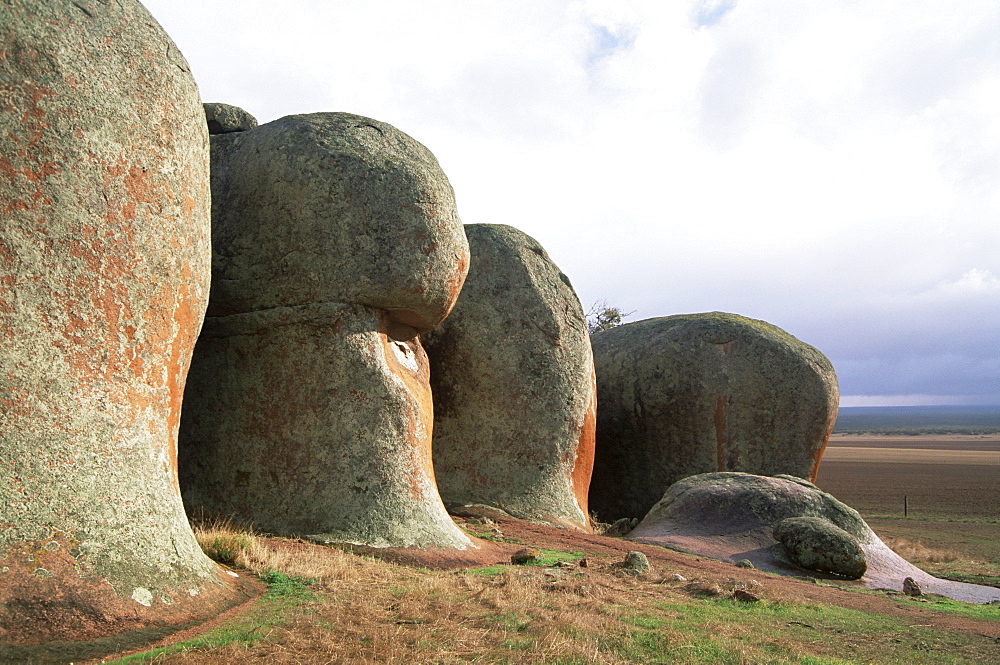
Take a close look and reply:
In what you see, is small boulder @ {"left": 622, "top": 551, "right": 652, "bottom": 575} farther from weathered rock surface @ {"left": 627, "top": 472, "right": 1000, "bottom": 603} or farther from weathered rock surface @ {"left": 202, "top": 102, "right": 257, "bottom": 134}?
weathered rock surface @ {"left": 202, "top": 102, "right": 257, "bottom": 134}

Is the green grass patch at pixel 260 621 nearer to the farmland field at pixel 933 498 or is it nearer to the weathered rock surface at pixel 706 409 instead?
the weathered rock surface at pixel 706 409

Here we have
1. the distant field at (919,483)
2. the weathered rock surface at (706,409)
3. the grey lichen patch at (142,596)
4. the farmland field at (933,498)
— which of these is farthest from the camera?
the distant field at (919,483)

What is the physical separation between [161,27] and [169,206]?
1.55m

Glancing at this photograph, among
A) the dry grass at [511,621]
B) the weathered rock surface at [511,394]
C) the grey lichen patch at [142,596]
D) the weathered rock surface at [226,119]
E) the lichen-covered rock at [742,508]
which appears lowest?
the dry grass at [511,621]

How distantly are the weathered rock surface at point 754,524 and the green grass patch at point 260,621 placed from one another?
663cm

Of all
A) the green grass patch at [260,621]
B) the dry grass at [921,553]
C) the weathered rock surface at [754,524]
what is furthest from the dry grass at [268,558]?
the dry grass at [921,553]

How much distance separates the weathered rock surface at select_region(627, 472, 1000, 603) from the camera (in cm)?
1183

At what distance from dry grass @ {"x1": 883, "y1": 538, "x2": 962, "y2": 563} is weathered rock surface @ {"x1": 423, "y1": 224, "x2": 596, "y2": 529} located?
243 inches

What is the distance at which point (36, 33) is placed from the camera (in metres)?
5.96

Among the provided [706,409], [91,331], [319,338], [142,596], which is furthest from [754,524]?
[91,331]

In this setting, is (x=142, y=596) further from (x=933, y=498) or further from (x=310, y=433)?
(x=933, y=498)

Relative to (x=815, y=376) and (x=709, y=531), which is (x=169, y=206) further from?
(x=815, y=376)

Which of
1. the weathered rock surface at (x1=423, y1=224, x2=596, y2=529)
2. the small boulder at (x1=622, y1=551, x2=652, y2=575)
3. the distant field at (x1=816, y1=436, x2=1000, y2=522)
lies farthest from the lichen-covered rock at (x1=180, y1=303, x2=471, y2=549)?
the distant field at (x1=816, y1=436, x2=1000, y2=522)

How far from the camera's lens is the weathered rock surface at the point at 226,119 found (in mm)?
10305
